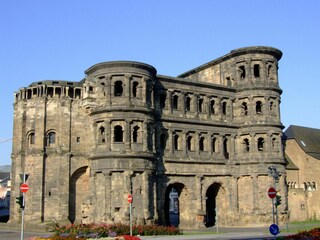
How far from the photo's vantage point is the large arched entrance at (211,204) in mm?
47575

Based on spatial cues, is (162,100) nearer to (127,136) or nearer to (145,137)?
(145,137)

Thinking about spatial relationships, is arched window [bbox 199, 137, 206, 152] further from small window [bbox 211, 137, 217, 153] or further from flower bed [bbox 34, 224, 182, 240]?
flower bed [bbox 34, 224, 182, 240]

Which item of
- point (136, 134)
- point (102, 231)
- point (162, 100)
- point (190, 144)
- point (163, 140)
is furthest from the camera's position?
point (190, 144)

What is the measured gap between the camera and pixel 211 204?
49.3 meters

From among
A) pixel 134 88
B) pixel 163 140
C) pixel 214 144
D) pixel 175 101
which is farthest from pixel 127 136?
pixel 214 144

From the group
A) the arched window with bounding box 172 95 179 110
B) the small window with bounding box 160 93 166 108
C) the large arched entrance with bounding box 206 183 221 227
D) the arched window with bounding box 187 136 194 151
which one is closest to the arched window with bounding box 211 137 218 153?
the arched window with bounding box 187 136 194 151

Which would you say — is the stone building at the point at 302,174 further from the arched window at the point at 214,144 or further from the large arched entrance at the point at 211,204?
the arched window at the point at 214,144

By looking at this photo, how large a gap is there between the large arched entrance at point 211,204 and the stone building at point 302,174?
32.3 feet

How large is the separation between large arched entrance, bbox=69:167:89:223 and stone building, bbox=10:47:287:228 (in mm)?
94

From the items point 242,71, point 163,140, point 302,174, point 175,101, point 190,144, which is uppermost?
point 242,71

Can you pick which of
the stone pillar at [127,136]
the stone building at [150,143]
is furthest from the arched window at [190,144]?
the stone pillar at [127,136]

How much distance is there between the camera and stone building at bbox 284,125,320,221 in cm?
5378

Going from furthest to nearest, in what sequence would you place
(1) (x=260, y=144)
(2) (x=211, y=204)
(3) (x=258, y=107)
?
(2) (x=211, y=204), (3) (x=258, y=107), (1) (x=260, y=144)

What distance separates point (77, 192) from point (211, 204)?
596 inches
